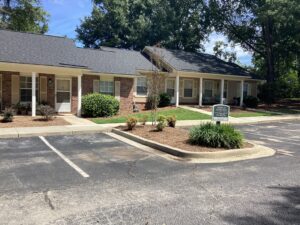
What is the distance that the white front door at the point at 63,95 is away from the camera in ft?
62.7

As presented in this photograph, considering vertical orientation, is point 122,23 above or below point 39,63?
above

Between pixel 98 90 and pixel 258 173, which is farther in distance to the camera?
pixel 98 90

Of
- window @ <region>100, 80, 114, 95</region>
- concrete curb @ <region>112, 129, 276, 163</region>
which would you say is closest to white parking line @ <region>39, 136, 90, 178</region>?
concrete curb @ <region>112, 129, 276, 163</region>

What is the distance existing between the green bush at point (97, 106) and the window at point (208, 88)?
488 inches

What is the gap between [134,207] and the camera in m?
4.88

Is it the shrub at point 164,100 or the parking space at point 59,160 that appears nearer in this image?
the parking space at point 59,160

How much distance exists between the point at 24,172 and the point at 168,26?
33.9 meters

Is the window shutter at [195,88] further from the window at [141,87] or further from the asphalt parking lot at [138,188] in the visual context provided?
the asphalt parking lot at [138,188]

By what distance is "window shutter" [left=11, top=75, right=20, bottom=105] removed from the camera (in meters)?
17.8

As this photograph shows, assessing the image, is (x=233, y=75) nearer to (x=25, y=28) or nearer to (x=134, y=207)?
(x=25, y=28)

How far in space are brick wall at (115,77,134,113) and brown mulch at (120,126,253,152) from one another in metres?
8.77

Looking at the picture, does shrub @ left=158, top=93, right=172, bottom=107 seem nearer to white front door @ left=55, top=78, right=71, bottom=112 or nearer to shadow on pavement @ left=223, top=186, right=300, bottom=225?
white front door @ left=55, top=78, right=71, bottom=112

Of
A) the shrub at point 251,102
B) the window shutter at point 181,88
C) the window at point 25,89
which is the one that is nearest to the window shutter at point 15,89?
the window at point 25,89

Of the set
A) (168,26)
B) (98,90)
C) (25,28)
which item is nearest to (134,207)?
(98,90)
